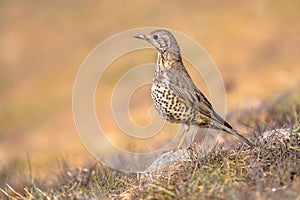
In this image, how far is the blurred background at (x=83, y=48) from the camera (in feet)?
49.1

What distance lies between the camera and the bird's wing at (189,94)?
5773mm

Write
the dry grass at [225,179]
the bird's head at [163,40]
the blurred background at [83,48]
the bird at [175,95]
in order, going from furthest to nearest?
the blurred background at [83,48]
the bird's head at [163,40]
the bird at [175,95]
the dry grass at [225,179]

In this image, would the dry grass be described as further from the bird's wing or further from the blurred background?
the blurred background

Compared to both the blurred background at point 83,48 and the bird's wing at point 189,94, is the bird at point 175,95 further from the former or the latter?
the blurred background at point 83,48

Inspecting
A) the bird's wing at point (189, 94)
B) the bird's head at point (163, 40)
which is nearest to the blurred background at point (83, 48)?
the bird's head at point (163, 40)

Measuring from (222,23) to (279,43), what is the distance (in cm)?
217

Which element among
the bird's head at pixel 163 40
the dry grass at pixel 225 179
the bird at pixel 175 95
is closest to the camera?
the dry grass at pixel 225 179

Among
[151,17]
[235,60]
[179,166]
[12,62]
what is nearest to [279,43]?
[235,60]

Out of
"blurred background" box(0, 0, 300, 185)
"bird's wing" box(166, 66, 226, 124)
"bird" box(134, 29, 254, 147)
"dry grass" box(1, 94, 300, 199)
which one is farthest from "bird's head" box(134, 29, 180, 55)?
"blurred background" box(0, 0, 300, 185)

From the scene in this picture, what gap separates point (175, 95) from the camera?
226 inches

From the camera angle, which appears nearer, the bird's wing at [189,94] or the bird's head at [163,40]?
the bird's wing at [189,94]

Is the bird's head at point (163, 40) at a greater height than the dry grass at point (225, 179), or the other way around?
the bird's head at point (163, 40)

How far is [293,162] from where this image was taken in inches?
168

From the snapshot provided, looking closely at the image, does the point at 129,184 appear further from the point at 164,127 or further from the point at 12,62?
the point at 12,62
